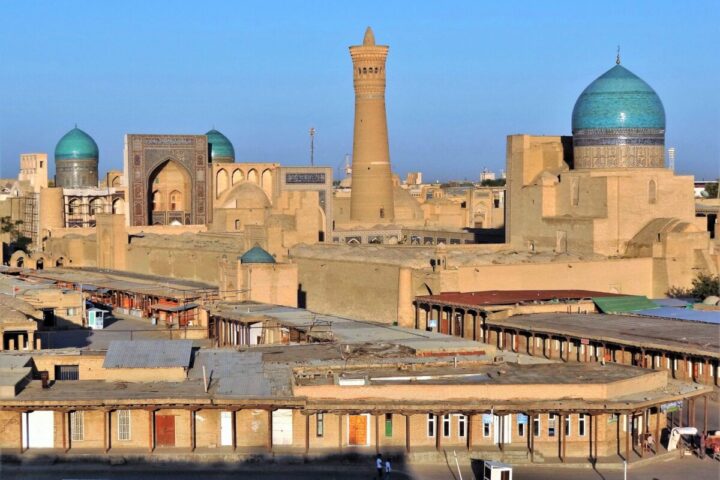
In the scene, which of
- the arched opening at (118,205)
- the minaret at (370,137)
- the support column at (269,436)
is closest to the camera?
the support column at (269,436)

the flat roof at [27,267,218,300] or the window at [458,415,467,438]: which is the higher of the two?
the flat roof at [27,267,218,300]

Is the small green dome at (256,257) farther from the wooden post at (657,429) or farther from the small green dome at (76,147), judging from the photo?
the small green dome at (76,147)

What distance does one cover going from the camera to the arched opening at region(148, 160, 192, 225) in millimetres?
54438

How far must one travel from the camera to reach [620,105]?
130 ft

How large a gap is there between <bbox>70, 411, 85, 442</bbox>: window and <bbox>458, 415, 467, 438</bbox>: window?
573cm

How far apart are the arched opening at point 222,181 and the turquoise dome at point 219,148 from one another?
7.65 ft

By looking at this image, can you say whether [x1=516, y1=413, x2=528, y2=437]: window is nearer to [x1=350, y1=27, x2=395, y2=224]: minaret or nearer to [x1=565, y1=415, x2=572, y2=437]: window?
[x1=565, y1=415, x2=572, y2=437]: window

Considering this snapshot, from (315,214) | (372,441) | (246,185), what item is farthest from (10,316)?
(246,185)

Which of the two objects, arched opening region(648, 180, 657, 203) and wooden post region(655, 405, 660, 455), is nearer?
wooden post region(655, 405, 660, 455)

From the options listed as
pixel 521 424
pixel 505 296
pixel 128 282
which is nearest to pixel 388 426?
pixel 521 424

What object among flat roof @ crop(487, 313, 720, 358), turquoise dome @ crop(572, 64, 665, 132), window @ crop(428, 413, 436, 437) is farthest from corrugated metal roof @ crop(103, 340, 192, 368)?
turquoise dome @ crop(572, 64, 665, 132)

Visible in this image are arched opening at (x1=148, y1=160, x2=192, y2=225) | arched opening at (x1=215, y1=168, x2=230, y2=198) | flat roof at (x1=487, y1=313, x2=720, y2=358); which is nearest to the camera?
flat roof at (x1=487, y1=313, x2=720, y2=358)

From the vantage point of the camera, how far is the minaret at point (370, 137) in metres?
50.7

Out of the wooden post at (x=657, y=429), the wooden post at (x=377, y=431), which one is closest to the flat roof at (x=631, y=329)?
the wooden post at (x=657, y=429)
